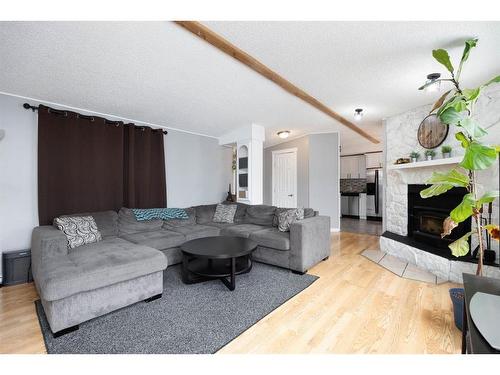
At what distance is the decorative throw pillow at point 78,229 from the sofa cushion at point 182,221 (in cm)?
100

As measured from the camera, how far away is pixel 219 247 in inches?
103

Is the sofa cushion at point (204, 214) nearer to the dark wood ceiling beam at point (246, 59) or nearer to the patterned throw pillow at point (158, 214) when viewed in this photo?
the patterned throw pillow at point (158, 214)

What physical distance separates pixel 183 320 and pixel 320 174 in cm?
443

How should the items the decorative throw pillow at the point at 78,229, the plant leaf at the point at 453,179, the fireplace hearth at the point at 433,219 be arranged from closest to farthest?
the plant leaf at the point at 453,179
the decorative throw pillow at the point at 78,229
the fireplace hearth at the point at 433,219

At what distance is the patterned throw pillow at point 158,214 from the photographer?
3431mm

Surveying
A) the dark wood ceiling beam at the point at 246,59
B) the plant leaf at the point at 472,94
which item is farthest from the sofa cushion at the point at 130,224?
the plant leaf at the point at 472,94

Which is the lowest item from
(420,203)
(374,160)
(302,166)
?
(420,203)

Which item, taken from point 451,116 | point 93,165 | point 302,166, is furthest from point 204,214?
point 451,116

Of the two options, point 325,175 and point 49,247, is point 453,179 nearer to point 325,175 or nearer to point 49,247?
point 49,247

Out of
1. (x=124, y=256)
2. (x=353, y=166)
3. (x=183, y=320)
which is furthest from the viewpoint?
(x=353, y=166)

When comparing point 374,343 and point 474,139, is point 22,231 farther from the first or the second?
point 474,139

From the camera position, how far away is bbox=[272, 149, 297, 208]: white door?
579 cm

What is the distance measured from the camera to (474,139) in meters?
1.55

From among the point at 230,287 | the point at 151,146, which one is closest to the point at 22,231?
the point at 151,146
